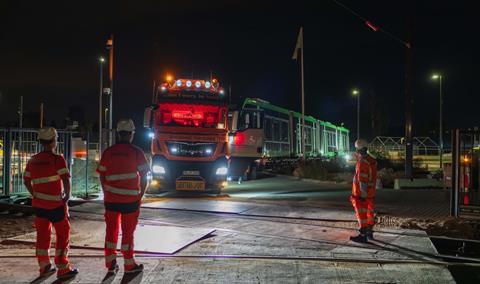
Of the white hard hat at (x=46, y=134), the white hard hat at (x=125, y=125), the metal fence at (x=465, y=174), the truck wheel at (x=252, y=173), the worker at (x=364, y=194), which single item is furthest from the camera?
the truck wheel at (x=252, y=173)

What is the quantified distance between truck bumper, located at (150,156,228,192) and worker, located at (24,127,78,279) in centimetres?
802

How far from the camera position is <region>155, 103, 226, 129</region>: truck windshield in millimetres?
14805

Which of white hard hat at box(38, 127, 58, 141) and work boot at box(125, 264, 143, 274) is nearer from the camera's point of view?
work boot at box(125, 264, 143, 274)

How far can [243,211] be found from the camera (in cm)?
1180

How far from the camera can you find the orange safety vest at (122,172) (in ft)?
20.0

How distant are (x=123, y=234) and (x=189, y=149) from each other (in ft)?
27.6

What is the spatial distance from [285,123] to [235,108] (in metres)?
11.8

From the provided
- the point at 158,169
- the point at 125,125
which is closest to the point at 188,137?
the point at 158,169

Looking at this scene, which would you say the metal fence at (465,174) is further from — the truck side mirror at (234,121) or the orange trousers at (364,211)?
the truck side mirror at (234,121)

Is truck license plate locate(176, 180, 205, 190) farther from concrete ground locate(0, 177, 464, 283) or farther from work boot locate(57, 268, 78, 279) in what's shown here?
work boot locate(57, 268, 78, 279)

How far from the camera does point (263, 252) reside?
24.9 ft

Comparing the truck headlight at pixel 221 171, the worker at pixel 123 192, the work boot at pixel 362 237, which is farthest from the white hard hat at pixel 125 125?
the truck headlight at pixel 221 171

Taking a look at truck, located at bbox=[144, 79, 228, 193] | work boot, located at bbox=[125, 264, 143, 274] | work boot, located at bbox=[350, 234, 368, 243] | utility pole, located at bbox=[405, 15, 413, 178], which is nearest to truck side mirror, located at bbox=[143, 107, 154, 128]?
truck, located at bbox=[144, 79, 228, 193]

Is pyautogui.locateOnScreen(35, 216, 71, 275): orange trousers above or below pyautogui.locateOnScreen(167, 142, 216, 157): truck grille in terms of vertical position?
below
